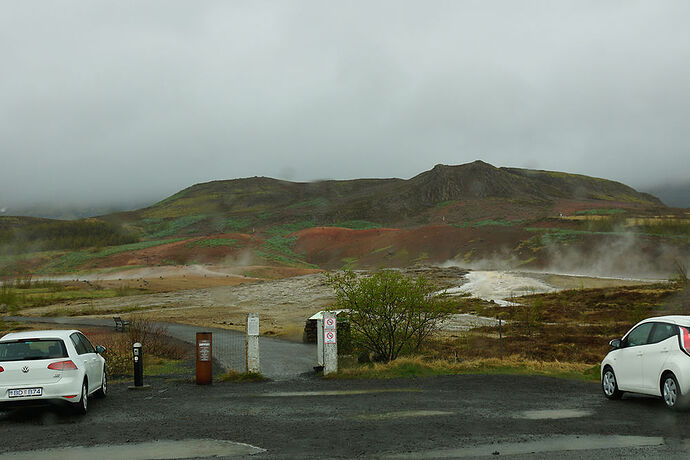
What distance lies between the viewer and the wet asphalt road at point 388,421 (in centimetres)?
912

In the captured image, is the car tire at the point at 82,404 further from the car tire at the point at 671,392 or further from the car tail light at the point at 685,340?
the car tail light at the point at 685,340

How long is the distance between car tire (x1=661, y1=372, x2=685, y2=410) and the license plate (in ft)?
39.3

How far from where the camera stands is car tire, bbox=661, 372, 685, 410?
11242mm

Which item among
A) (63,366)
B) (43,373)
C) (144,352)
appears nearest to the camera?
(43,373)

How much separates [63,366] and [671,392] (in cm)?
1176

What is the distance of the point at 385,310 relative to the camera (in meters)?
20.7

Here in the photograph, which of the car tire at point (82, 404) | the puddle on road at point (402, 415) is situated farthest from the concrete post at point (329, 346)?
the car tire at point (82, 404)

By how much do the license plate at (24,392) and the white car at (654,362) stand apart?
465 inches

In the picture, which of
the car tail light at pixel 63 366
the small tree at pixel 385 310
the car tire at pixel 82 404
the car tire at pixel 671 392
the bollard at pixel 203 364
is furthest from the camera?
the small tree at pixel 385 310

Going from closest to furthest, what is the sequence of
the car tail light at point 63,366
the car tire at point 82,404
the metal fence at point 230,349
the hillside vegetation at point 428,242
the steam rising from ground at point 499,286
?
the car tail light at point 63,366 → the car tire at point 82,404 → the metal fence at point 230,349 → the steam rising from ground at point 499,286 → the hillside vegetation at point 428,242

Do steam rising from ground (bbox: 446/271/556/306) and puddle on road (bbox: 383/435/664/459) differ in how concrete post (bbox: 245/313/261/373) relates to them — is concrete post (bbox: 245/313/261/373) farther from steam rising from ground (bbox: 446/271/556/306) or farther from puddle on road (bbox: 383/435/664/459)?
steam rising from ground (bbox: 446/271/556/306)

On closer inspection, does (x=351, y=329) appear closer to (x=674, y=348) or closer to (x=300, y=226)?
(x=674, y=348)

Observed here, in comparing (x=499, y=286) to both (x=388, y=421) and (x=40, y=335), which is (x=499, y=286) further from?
(x=40, y=335)

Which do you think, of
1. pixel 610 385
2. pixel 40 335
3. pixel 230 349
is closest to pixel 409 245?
pixel 230 349
